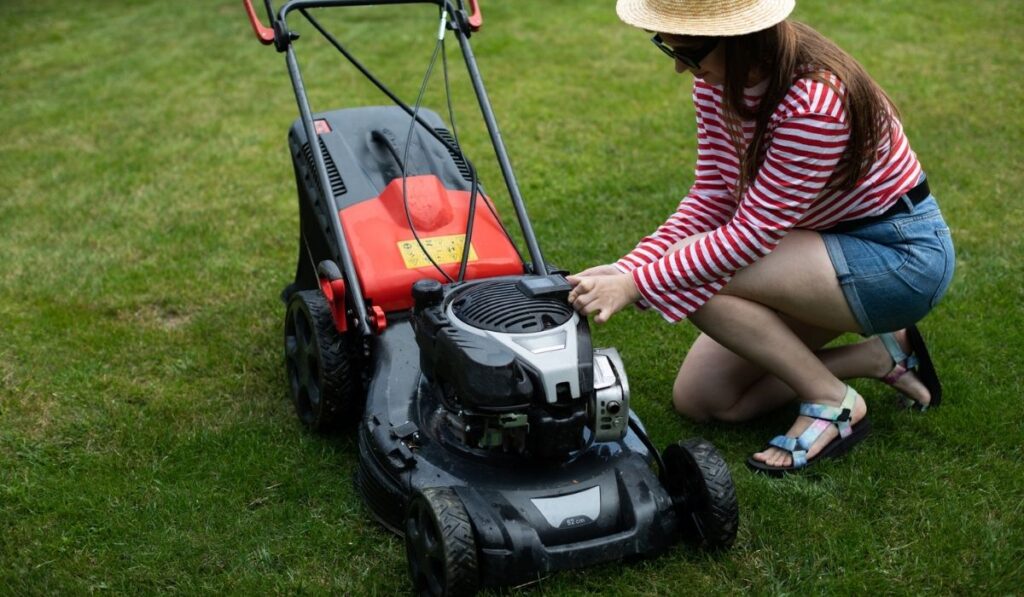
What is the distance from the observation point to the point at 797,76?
2270mm

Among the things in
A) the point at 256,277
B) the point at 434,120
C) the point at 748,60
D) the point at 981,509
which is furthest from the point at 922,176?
the point at 256,277

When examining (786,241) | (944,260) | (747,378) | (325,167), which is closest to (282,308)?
(325,167)

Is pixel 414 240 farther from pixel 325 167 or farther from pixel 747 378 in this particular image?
pixel 747 378

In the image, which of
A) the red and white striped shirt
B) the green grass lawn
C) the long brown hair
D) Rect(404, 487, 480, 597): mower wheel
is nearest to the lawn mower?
Rect(404, 487, 480, 597): mower wheel

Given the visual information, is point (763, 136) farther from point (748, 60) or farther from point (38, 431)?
point (38, 431)

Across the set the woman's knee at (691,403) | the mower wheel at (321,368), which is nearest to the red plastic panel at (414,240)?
the mower wheel at (321,368)

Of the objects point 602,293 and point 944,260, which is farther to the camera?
point 944,260

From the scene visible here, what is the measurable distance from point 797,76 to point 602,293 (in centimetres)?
58

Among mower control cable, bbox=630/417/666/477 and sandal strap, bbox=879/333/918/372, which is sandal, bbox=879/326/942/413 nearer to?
sandal strap, bbox=879/333/918/372

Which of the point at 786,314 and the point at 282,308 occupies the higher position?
the point at 786,314

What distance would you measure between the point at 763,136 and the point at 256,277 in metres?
2.06

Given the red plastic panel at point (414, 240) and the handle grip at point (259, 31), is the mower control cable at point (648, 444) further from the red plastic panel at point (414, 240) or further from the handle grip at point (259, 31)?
Result: the handle grip at point (259, 31)

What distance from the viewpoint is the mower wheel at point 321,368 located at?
264 cm

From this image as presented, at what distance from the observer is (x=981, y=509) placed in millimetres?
2396
